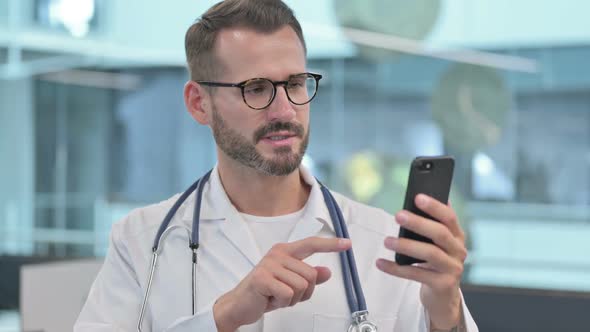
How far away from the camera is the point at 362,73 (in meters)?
4.21

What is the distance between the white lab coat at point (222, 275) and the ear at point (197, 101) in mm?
162

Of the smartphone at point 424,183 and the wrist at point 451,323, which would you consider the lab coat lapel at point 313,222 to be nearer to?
the wrist at point 451,323

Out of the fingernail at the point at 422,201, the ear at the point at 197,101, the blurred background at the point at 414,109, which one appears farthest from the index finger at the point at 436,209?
the blurred background at the point at 414,109

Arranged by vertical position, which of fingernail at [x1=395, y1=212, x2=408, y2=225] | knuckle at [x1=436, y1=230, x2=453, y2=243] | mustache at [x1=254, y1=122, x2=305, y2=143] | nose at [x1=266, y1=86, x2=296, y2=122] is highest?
nose at [x1=266, y1=86, x2=296, y2=122]

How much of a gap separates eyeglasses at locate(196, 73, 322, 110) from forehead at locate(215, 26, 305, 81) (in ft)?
0.04

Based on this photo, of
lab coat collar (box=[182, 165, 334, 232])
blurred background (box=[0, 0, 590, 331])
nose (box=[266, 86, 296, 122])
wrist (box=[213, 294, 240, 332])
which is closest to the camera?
wrist (box=[213, 294, 240, 332])

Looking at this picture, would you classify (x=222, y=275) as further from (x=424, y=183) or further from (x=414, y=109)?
(x=414, y=109)

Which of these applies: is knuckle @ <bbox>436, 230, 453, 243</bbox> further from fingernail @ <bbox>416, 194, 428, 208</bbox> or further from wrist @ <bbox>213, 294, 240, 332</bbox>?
wrist @ <bbox>213, 294, 240, 332</bbox>

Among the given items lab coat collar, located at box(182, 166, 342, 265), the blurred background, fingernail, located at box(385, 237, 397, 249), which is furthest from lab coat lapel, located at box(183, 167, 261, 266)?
the blurred background

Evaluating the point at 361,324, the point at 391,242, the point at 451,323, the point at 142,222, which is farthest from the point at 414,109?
the point at 391,242

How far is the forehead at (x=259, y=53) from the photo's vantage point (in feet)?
4.79

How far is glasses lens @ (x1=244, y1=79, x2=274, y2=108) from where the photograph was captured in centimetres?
146

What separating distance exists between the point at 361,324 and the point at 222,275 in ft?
0.99

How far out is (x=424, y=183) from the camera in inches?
43.4
